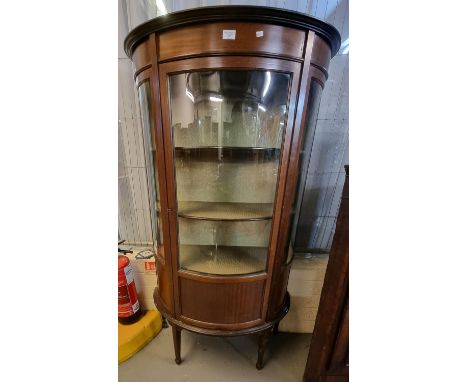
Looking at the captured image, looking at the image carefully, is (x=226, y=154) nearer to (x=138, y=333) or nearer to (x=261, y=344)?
(x=261, y=344)

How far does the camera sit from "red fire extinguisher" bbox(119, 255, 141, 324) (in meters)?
1.34

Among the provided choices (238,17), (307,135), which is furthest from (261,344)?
(238,17)

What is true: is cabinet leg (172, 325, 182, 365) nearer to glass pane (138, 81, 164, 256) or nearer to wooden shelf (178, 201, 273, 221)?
glass pane (138, 81, 164, 256)

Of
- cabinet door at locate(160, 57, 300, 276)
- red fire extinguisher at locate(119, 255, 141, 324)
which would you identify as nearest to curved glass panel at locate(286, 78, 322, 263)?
cabinet door at locate(160, 57, 300, 276)

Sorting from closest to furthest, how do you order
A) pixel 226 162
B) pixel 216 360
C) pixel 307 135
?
1. pixel 307 135
2. pixel 226 162
3. pixel 216 360

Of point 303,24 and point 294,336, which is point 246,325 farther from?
point 303,24

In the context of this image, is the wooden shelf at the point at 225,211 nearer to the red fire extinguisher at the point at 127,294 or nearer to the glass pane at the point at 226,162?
the glass pane at the point at 226,162

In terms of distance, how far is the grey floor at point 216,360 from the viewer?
3.97 feet

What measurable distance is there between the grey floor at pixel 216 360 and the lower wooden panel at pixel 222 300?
16.3 inches

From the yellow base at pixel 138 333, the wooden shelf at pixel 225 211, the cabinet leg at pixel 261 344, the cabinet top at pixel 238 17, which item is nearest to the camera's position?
the cabinet top at pixel 238 17

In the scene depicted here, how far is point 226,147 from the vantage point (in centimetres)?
106

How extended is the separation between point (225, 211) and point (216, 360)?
2.94 ft

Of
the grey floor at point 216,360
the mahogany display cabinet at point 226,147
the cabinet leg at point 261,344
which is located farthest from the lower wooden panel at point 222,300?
the grey floor at point 216,360

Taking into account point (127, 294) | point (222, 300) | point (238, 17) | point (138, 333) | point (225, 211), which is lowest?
point (138, 333)
